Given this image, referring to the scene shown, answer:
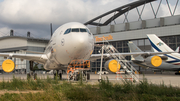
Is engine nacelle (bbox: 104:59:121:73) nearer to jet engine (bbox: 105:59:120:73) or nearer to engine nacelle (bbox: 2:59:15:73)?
jet engine (bbox: 105:59:120:73)

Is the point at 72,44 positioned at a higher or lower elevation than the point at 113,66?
higher

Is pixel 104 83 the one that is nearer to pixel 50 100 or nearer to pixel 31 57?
pixel 50 100

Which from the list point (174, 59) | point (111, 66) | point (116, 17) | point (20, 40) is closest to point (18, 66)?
point (20, 40)

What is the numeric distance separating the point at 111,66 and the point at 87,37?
359 centimetres

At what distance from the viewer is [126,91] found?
791cm

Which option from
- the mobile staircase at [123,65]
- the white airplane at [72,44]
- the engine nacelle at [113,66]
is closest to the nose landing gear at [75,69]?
the white airplane at [72,44]

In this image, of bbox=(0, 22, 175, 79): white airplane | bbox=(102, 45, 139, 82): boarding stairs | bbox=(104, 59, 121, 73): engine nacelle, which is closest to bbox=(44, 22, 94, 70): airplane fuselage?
bbox=(0, 22, 175, 79): white airplane

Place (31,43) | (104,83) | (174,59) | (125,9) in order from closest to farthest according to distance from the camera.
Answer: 1. (104,83)
2. (174,59)
3. (125,9)
4. (31,43)

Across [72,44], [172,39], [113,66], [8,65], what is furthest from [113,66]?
[172,39]

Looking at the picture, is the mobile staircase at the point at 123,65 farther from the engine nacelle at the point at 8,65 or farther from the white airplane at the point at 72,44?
the engine nacelle at the point at 8,65

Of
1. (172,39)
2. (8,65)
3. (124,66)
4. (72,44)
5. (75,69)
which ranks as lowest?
(75,69)

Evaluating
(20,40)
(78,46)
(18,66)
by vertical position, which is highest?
(20,40)

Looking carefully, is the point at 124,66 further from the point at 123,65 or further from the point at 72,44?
the point at 72,44

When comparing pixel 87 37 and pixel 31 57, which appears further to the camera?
pixel 31 57
